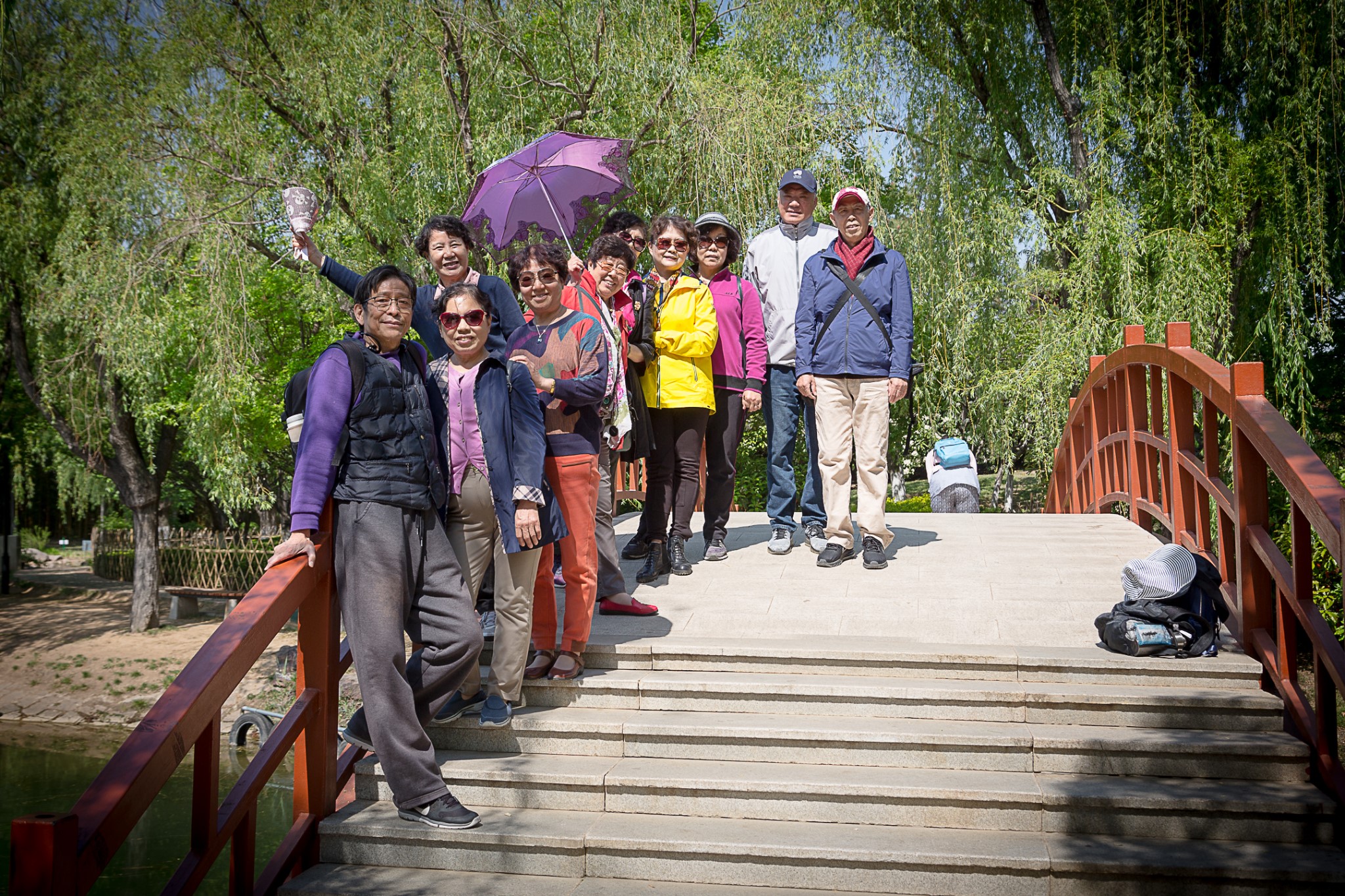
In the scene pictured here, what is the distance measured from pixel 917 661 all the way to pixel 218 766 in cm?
265

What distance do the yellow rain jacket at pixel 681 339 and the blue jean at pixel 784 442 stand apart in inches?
35.1

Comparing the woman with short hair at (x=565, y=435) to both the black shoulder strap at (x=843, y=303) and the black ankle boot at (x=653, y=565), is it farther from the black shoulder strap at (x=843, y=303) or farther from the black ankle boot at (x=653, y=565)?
the black shoulder strap at (x=843, y=303)

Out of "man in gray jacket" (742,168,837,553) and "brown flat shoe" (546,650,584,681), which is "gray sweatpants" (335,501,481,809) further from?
"man in gray jacket" (742,168,837,553)

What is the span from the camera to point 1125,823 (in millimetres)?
3611

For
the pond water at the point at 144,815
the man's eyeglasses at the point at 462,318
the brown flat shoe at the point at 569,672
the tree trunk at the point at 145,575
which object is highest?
the man's eyeglasses at the point at 462,318

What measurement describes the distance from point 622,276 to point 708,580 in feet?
5.72

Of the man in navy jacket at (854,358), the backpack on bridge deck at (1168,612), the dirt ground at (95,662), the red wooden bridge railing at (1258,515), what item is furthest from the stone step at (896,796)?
the dirt ground at (95,662)

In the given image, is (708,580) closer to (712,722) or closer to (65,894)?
(712,722)

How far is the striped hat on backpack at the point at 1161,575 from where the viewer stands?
448cm

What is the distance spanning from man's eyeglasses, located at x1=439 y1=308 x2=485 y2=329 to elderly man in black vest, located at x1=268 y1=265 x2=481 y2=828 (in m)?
0.17

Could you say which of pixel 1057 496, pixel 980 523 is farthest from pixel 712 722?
pixel 1057 496

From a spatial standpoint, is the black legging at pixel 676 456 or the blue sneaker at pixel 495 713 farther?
the black legging at pixel 676 456

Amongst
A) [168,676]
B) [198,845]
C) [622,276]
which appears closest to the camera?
[198,845]

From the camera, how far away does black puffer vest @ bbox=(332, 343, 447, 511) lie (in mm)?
3723
